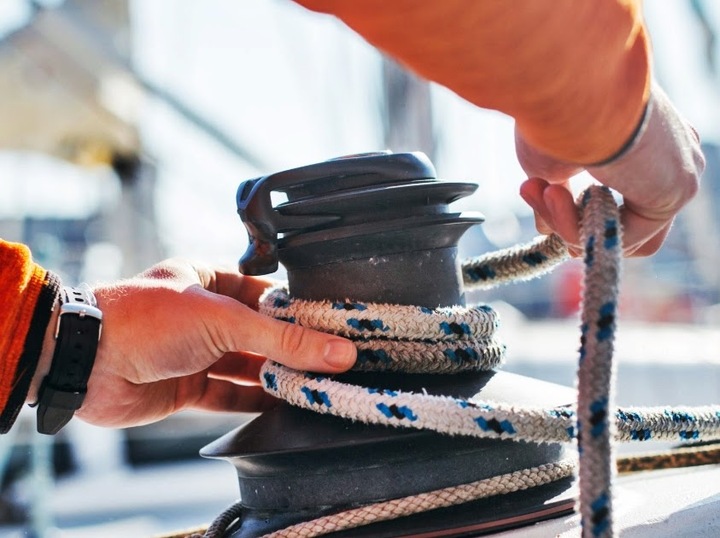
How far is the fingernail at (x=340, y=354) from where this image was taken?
86cm

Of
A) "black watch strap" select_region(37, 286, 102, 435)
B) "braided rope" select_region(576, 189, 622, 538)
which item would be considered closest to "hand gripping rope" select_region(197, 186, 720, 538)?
"braided rope" select_region(576, 189, 622, 538)

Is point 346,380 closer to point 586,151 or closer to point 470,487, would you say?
point 470,487

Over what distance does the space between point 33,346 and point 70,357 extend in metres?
0.04

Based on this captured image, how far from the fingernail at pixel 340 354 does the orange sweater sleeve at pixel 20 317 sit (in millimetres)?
326

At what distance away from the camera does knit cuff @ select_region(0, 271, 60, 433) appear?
96 centimetres

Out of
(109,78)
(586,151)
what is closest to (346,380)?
(586,151)

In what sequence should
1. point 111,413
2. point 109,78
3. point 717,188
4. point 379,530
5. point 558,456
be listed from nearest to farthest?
point 379,530 < point 558,456 < point 111,413 < point 109,78 < point 717,188

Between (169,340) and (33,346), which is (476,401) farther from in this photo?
(33,346)

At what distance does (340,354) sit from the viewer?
0.87m

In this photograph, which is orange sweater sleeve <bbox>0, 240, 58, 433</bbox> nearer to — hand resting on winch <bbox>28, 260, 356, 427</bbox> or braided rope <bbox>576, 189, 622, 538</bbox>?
hand resting on winch <bbox>28, 260, 356, 427</bbox>

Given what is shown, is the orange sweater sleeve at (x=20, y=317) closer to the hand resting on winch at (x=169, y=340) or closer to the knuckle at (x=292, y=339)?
the hand resting on winch at (x=169, y=340)

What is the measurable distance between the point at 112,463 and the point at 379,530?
4.00 metres

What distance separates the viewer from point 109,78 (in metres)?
5.46

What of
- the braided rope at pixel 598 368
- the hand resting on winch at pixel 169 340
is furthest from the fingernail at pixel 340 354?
the braided rope at pixel 598 368
